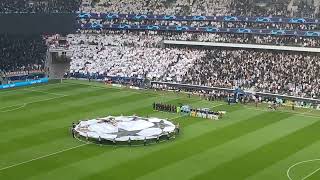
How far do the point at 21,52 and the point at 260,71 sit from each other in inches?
1403

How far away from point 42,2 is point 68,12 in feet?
14.9

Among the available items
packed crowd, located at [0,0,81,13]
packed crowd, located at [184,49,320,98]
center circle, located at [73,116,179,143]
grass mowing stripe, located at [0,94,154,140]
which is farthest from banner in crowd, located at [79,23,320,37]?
center circle, located at [73,116,179,143]

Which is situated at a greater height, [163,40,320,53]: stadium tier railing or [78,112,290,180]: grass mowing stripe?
[163,40,320,53]: stadium tier railing

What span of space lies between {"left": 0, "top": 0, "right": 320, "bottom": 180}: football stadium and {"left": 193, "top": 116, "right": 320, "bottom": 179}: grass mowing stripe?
136 mm

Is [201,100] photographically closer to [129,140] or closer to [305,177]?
[129,140]

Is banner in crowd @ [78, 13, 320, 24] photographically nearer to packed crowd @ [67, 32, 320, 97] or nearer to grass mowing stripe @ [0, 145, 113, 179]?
packed crowd @ [67, 32, 320, 97]

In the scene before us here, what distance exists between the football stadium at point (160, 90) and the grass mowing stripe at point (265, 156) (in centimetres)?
14

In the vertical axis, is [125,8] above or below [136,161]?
above

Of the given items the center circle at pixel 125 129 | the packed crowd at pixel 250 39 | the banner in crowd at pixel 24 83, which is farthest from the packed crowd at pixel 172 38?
the center circle at pixel 125 129

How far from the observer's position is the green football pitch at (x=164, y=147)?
3412cm

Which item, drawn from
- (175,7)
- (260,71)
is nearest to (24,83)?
(175,7)

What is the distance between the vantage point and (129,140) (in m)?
40.8

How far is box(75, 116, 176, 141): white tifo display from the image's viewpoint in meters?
41.7

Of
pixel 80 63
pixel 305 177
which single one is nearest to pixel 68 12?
pixel 80 63
